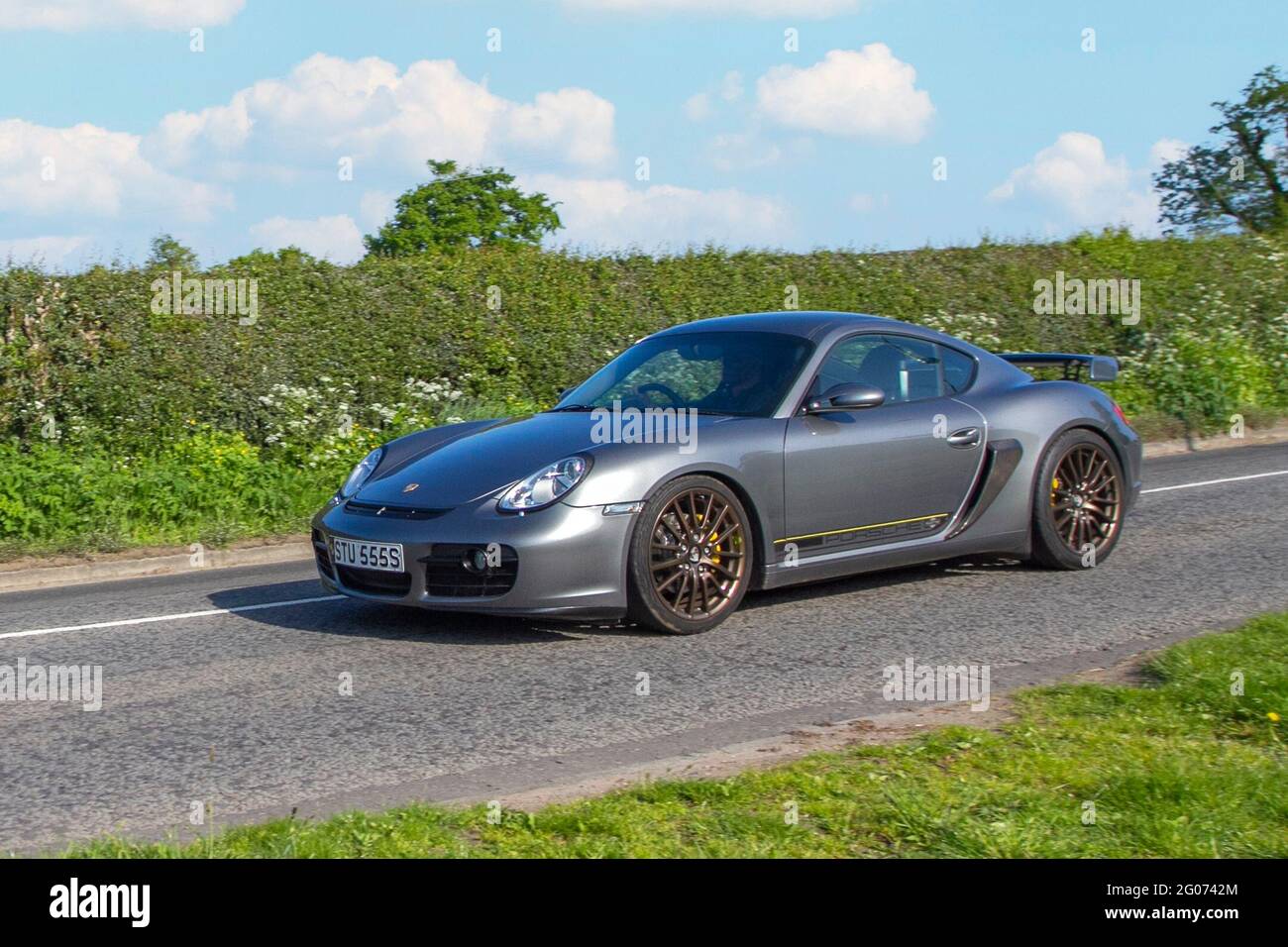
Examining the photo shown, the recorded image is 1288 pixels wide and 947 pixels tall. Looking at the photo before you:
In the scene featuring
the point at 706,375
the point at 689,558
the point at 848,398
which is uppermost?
the point at 706,375

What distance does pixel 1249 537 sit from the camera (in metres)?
9.91

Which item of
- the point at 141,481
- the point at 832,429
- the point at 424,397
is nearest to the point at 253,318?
the point at 424,397

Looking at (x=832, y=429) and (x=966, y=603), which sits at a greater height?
(x=832, y=429)

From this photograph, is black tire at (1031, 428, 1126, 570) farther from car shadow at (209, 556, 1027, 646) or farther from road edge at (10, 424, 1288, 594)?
road edge at (10, 424, 1288, 594)

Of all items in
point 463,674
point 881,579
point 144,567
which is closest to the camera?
point 463,674

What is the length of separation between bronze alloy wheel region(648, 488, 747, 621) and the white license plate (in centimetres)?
121

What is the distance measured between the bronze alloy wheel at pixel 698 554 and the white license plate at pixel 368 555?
1207 mm

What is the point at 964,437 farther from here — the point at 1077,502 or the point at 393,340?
the point at 393,340

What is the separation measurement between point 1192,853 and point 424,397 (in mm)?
11969

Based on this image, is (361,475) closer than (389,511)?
No

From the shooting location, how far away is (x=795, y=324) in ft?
27.4

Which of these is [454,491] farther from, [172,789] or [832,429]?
[172,789]

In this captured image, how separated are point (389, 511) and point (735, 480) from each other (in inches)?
66.8

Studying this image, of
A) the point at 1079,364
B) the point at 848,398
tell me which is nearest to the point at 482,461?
the point at 848,398
